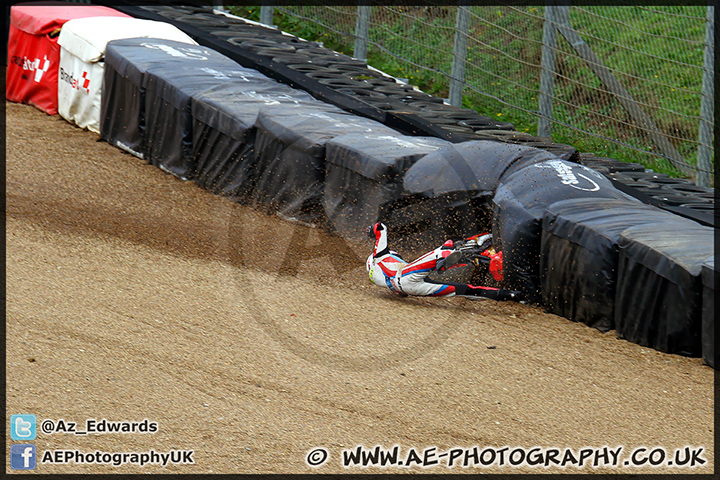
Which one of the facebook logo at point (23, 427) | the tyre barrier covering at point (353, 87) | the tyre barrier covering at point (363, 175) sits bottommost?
the facebook logo at point (23, 427)

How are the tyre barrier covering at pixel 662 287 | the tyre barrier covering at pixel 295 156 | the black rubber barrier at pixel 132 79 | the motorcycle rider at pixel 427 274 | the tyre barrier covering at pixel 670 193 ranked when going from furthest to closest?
the black rubber barrier at pixel 132 79 → the tyre barrier covering at pixel 295 156 → the tyre barrier covering at pixel 670 193 → the motorcycle rider at pixel 427 274 → the tyre barrier covering at pixel 662 287

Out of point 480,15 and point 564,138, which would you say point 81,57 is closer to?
point 480,15

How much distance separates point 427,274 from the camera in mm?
6613

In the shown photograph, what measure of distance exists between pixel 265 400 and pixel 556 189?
319 centimetres

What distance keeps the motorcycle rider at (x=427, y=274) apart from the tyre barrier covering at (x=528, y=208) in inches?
5.1

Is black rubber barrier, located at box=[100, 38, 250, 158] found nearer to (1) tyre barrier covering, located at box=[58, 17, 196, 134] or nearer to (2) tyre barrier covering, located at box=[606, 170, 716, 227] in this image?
(1) tyre barrier covering, located at box=[58, 17, 196, 134]

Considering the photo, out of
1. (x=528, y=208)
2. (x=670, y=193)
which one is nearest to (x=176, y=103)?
(x=528, y=208)

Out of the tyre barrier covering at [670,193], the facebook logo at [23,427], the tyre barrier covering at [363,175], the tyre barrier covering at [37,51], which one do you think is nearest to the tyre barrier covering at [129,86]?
the tyre barrier covering at [37,51]

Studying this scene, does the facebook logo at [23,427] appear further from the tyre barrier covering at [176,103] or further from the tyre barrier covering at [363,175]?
the tyre barrier covering at [176,103]

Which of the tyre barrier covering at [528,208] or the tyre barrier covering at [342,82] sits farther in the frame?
the tyre barrier covering at [342,82]

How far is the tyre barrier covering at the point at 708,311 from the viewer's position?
519 centimetres

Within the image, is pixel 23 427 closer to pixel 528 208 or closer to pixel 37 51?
pixel 528 208

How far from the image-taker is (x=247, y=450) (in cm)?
434

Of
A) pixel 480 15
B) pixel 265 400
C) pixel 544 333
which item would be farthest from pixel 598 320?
pixel 480 15
